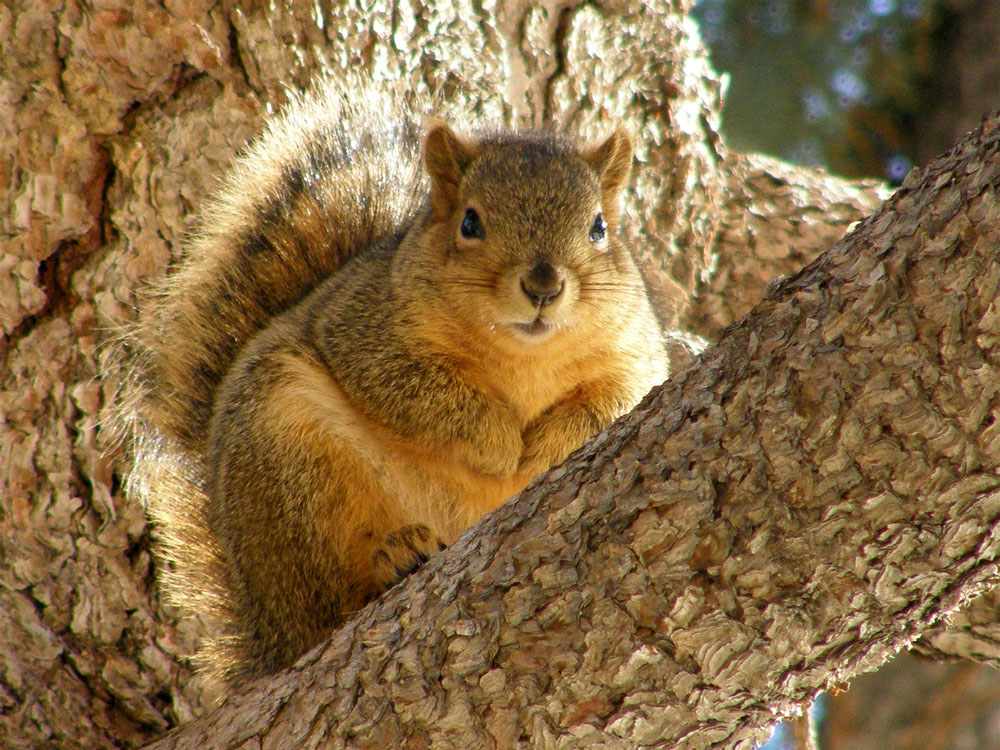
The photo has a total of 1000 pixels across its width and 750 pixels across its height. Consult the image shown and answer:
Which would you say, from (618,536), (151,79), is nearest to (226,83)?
(151,79)

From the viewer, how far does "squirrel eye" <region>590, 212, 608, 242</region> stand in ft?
6.91

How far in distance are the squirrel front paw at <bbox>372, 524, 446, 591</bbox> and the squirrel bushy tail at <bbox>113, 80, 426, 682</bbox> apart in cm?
42

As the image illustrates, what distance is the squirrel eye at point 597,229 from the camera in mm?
2107

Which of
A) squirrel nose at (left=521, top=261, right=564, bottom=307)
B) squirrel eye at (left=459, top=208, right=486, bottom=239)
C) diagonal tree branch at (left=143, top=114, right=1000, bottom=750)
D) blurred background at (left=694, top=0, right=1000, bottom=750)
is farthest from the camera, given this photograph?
blurred background at (left=694, top=0, right=1000, bottom=750)

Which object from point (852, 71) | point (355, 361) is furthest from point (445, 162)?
point (852, 71)

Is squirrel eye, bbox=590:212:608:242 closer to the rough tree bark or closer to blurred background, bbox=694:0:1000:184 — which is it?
the rough tree bark

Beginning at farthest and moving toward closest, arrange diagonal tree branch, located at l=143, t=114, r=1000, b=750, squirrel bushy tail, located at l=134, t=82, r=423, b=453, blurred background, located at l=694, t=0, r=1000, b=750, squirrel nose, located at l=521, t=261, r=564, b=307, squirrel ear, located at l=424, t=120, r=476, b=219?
1. blurred background, located at l=694, t=0, r=1000, b=750
2. squirrel bushy tail, located at l=134, t=82, r=423, b=453
3. squirrel ear, located at l=424, t=120, r=476, b=219
4. squirrel nose, located at l=521, t=261, r=564, b=307
5. diagonal tree branch, located at l=143, t=114, r=1000, b=750

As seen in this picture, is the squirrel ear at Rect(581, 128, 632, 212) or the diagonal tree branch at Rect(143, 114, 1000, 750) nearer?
the diagonal tree branch at Rect(143, 114, 1000, 750)

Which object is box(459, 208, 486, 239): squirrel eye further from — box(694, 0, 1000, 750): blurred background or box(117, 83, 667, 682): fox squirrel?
box(694, 0, 1000, 750): blurred background

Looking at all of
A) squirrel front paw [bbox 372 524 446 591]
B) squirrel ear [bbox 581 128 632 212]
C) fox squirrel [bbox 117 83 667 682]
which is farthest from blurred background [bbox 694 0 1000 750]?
squirrel front paw [bbox 372 524 446 591]

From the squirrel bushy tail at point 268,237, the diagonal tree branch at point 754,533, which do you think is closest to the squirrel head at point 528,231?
the squirrel bushy tail at point 268,237

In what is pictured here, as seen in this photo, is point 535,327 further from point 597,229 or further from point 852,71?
point 852,71

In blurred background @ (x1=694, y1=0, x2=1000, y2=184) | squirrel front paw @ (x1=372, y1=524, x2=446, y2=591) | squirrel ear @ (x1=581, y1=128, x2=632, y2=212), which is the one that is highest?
squirrel ear @ (x1=581, y1=128, x2=632, y2=212)

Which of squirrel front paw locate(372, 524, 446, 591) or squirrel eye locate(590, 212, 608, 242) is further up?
squirrel eye locate(590, 212, 608, 242)
